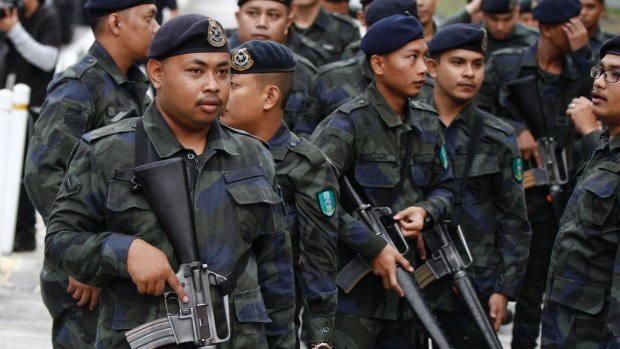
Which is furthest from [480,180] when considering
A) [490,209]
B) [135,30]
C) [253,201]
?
[253,201]

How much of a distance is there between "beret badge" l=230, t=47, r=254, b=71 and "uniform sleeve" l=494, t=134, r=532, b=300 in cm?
184

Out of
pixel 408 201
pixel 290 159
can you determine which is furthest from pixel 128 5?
pixel 408 201

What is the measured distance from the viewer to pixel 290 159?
18.1 ft

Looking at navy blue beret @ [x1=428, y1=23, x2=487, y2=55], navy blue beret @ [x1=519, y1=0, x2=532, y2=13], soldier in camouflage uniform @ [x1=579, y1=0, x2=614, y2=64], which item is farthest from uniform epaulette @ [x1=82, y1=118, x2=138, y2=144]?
navy blue beret @ [x1=519, y1=0, x2=532, y2=13]

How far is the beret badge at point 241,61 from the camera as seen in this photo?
568cm

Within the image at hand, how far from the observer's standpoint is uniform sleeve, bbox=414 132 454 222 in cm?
629

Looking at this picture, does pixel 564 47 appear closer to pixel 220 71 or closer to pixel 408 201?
pixel 408 201

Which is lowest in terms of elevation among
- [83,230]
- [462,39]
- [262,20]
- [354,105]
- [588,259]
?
[588,259]

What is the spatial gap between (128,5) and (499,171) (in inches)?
85.5

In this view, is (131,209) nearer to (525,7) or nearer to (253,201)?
(253,201)

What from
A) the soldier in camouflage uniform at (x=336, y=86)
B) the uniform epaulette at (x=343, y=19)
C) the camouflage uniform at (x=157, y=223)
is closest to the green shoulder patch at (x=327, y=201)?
the camouflage uniform at (x=157, y=223)

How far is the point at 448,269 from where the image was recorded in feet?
21.5

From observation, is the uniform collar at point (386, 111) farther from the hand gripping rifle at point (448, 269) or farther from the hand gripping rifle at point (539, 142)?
the hand gripping rifle at point (539, 142)

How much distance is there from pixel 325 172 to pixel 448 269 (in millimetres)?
1334
